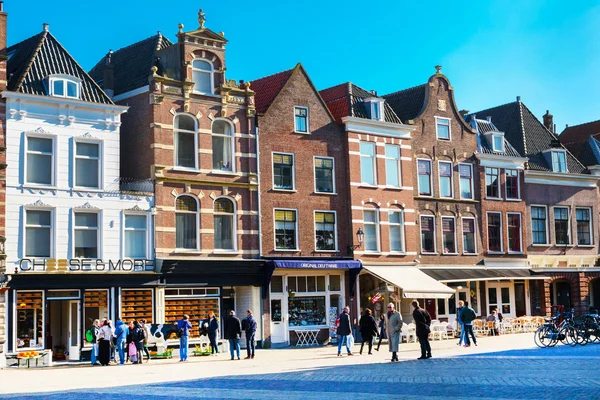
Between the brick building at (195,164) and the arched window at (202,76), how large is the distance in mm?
40

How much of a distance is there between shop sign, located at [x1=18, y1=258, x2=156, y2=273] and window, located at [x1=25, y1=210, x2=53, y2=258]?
1.24ft

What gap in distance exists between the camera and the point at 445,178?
45812mm

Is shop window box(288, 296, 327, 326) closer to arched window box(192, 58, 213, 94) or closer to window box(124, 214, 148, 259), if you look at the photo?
Result: window box(124, 214, 148, 259)

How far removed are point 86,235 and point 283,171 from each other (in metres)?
9.64

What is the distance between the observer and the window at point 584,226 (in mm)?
51719

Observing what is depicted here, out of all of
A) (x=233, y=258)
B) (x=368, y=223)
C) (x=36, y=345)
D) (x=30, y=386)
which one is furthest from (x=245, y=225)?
(x=30, y=386)

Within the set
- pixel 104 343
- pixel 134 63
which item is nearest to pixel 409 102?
pixel 134 63

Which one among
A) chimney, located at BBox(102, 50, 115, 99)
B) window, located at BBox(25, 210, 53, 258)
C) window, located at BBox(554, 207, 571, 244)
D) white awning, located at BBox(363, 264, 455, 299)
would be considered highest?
chimney, located at BBox(102, 50, 115, 99)

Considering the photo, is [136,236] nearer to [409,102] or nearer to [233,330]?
[233,330]

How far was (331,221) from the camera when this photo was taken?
41062mm

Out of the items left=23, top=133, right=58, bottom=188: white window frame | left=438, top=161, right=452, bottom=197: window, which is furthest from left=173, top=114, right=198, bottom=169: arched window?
left=438, top=161, right=452, bottom=197: window

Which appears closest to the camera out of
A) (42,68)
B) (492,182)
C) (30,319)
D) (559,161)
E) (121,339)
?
(121,339)

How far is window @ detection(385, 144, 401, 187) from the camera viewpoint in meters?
43.2

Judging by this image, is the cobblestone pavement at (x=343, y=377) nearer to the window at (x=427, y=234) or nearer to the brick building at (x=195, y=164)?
the brick building at (x=195, y=164)
